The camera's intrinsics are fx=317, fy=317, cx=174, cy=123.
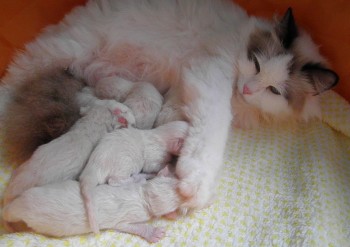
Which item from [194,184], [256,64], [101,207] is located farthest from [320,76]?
[101,207]

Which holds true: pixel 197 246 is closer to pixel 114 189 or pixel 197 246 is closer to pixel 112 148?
pixel 114 189

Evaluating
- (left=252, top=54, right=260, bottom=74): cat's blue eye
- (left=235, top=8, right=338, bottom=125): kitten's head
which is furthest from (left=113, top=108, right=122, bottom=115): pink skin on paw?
(left=252, top=54, right=260, bottom=74): cat's blue eye

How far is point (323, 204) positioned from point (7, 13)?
1928mm

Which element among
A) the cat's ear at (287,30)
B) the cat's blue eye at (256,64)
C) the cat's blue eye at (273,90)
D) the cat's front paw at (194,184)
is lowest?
the cat's front paw at (194,184)

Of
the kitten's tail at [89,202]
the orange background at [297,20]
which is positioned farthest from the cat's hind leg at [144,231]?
the orange background at [297,20]

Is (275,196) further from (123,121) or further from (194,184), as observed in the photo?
(123,121)

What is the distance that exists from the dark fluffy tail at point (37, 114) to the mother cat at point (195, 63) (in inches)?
2.8

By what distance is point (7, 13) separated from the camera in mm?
1779

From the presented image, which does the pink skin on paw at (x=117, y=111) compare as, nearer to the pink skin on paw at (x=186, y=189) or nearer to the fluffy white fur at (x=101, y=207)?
the fluffy white fur at (x=101, y=207)

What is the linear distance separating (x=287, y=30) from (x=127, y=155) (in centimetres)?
103

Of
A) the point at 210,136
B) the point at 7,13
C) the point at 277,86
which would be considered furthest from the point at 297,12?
the point at 7,13

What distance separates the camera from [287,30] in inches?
63.9

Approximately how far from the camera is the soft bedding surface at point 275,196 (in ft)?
4.35

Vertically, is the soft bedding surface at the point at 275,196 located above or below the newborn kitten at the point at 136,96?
below
